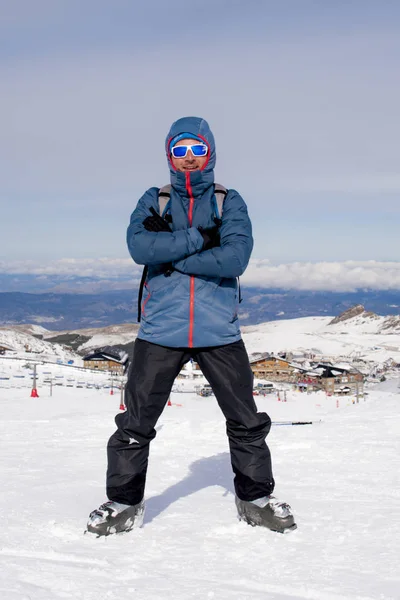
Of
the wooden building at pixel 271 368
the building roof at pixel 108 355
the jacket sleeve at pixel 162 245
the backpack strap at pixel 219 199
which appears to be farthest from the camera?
the wooden building at pixel 271 368

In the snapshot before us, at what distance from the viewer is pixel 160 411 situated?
4.39 m

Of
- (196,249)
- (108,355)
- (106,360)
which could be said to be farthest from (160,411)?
(108,355)

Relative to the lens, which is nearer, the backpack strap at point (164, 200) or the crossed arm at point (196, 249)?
the crossed arm at point (196, 249)

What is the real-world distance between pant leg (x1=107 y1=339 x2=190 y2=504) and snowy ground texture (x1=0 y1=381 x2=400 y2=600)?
37 centimetres

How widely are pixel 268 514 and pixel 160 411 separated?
113 centimetres

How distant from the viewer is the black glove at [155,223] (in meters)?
4.36

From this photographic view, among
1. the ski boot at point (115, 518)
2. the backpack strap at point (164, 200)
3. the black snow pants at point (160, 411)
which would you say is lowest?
the ski boot at point (115, 518)

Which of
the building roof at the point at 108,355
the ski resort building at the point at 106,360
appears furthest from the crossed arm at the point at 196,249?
the building roof at the point at 108,355

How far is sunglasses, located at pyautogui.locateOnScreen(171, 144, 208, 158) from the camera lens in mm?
4473

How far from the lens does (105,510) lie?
4148 millimetres

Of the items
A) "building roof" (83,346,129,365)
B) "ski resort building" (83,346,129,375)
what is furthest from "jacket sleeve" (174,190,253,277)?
"building roof" (83,346,129,365)

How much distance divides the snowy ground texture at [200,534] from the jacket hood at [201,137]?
106 inches

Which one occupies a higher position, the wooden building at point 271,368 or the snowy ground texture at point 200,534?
the snowy ground texture at point 200,534

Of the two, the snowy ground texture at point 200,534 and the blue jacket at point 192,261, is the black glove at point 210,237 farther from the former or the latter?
the snowy ground texture at point 200,534
